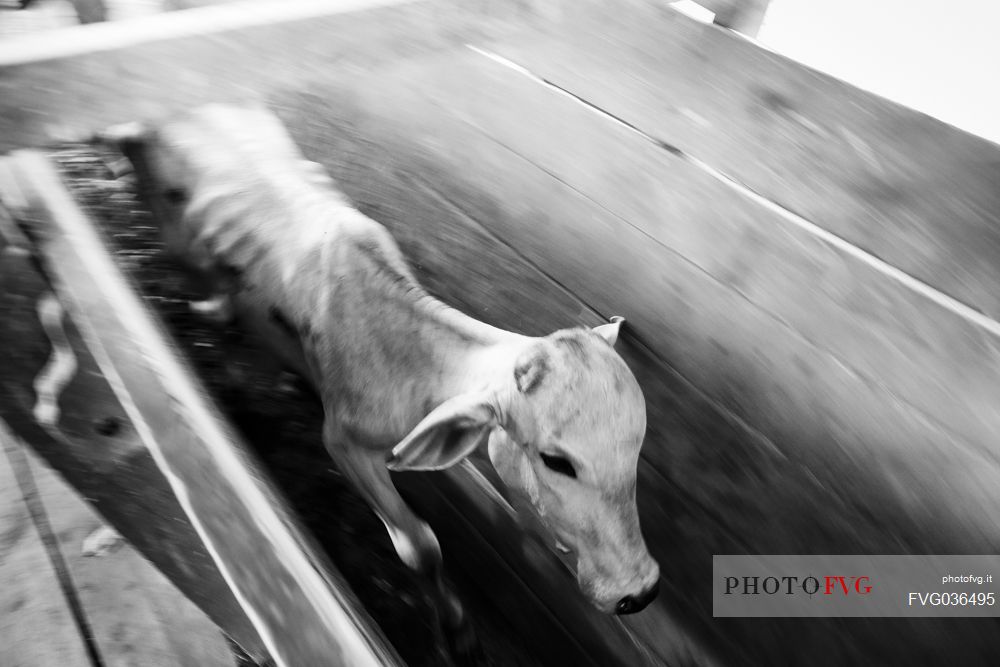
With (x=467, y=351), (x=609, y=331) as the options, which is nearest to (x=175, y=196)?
(x=467, y=351)

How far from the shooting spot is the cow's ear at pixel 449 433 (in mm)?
661

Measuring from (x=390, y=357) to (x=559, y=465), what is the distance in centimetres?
19

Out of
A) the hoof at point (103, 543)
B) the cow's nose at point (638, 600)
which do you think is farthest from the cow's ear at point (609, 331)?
the hoof at point (103, 543)

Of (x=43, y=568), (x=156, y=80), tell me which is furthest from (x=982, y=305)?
(x=43, y=568)

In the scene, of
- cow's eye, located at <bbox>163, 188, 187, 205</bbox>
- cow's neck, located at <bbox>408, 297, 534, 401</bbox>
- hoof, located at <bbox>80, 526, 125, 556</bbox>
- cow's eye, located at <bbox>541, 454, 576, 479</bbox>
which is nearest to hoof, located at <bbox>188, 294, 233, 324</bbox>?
cow's eye, located at <bbox>163, 188, 187, 205</bbox>

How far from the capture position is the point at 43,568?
4.39 ft

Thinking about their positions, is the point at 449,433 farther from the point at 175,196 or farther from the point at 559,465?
the point at 175,196

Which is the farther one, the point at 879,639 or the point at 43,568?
the point at 43,568

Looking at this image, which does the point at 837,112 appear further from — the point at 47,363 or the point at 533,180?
the point at 47,363

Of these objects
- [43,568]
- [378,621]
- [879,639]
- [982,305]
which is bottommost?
[43,568]

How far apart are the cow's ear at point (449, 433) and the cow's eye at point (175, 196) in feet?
1.20

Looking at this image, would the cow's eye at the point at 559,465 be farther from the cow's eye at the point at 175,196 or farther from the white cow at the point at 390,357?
the cow's eye at the point at 175,196

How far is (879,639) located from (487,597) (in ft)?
1.15

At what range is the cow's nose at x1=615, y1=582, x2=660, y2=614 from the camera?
659 millimetres
